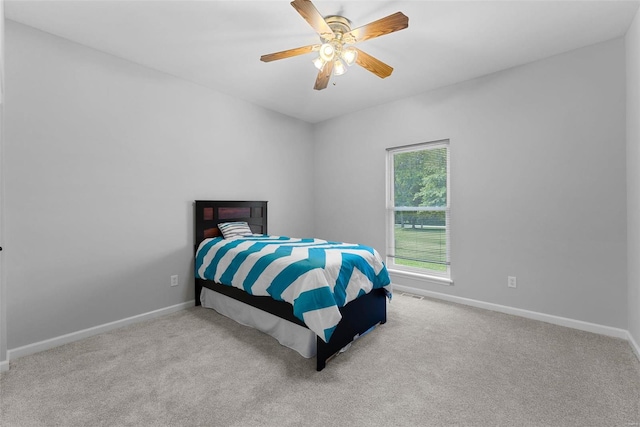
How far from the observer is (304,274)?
2.01m

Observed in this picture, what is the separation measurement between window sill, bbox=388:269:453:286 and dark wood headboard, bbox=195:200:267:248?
1.94 metres

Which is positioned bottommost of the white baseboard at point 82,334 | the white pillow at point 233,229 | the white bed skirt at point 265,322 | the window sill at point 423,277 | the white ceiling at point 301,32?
the white baseboard at point 82,334

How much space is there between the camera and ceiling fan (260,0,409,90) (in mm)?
1750

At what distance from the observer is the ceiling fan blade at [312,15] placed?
1.62 m

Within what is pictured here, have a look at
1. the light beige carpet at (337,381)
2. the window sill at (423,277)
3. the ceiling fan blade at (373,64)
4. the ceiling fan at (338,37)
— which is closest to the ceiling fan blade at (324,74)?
the ceiling fan at (338,37)

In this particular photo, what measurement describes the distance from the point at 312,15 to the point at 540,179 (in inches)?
102

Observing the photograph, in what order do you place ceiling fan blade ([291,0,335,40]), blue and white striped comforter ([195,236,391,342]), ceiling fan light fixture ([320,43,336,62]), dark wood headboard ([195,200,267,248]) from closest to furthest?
1. ceiling fan blade ([291,0,335,40])
2. blue and white striped comforter ([195,236,391,342])
3. ceiling fan light fixture ([320,43,336,62])
4. dark wood headboard ([195,200,267,248])

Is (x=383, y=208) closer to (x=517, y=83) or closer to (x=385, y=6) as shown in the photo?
(x=517, y=83)

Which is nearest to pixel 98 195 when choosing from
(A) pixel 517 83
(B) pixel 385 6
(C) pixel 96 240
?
(C) pixel 96 240

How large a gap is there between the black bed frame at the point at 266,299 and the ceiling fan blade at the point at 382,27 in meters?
1.97

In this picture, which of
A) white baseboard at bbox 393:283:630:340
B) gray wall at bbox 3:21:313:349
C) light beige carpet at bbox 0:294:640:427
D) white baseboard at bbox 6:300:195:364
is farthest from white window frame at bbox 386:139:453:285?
white baseboard at bbox 6:300:195:364

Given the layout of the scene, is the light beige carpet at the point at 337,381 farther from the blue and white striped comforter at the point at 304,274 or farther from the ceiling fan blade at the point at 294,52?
the ceiling fan blade at the point at 294,52

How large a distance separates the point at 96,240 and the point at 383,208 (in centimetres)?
327

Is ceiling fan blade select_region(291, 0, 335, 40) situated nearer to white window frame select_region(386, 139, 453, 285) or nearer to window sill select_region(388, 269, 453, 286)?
white window frame select_region(386, 139, 453, 285)
